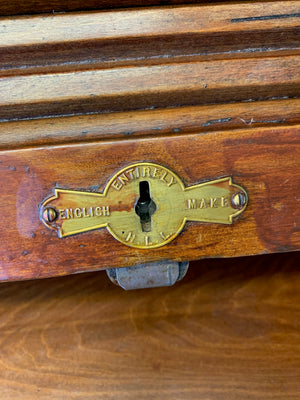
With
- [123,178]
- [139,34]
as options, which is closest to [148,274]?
[123,178]

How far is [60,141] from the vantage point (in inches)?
30.7

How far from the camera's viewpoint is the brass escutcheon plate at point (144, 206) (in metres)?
0.78

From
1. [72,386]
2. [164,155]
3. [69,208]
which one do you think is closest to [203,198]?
[164,155]

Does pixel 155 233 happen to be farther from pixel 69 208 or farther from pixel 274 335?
pixel 274 335

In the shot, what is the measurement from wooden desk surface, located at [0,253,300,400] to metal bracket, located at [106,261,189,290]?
0.22m

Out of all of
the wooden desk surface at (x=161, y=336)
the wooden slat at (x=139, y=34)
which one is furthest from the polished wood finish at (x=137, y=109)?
the wooden desk surface at (x=161, y=336)

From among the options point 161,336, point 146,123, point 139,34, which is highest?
point 139,34

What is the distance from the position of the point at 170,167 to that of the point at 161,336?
1.51ft

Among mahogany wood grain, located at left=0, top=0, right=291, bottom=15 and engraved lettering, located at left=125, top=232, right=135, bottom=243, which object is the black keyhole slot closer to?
engraved lettering, located at left=125, top=232, right=135, bottom=243

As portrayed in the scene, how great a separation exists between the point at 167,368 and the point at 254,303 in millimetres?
261

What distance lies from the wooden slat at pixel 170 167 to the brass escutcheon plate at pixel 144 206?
14 millimetres

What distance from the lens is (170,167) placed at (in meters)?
0.79

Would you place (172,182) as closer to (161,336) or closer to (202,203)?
(202,203)

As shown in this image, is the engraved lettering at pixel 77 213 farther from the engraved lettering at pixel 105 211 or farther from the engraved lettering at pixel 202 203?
the engraved lettering at pixel 202 203
